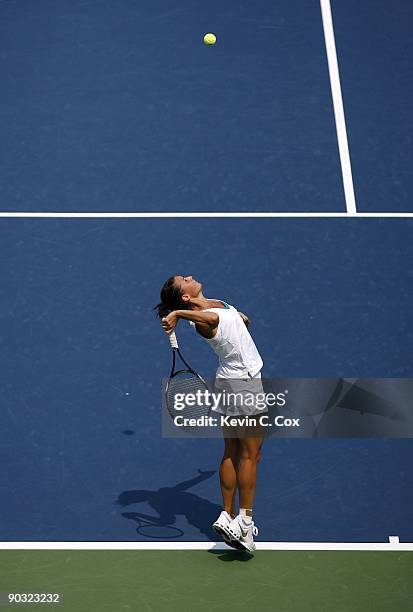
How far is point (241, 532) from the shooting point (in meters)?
7.46

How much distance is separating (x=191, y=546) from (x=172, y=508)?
0.51 metres

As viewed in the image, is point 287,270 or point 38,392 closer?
point 38,392

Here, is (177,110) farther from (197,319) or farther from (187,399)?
(197,319)

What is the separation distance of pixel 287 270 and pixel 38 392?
2763 mm

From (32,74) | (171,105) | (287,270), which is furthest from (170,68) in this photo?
(287,270)

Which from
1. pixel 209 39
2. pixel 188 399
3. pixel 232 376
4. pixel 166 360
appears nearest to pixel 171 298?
pixel 232 376

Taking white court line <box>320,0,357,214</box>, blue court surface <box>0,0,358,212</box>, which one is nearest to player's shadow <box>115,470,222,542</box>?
blue court surface <box>0,0,358,212</box>

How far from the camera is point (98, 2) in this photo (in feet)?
48.0

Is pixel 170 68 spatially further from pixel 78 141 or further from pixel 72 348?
pixel 72 348

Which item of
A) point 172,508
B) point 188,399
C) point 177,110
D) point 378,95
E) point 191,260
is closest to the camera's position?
point 172,508

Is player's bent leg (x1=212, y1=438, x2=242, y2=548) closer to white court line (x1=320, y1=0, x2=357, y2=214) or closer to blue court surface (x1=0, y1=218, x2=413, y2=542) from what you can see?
blue court surface (x1=0, y1=218, x2=413, y2=542)

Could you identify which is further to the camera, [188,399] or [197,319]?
[188,399]

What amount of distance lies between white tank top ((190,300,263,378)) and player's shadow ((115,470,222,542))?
1.18 m

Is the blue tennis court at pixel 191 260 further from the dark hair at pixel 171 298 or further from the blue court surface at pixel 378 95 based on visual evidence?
the dark hair at pixel 171 298
